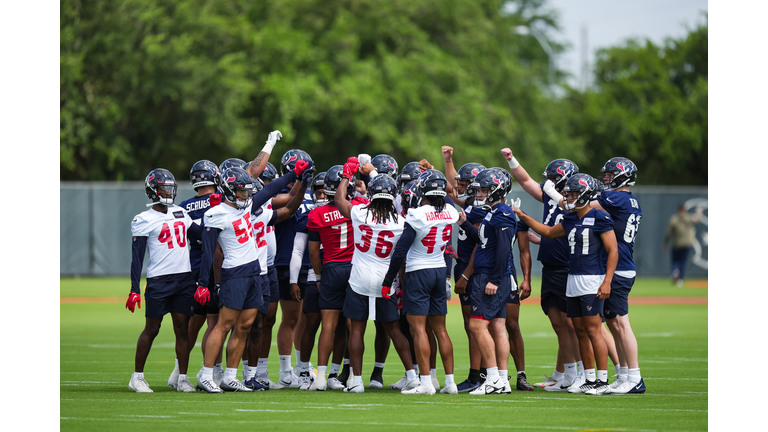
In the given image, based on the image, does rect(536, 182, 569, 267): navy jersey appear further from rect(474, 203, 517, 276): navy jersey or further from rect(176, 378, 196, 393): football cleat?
rect(176, 378, 196, 393): football cleat

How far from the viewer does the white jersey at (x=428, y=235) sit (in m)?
9.37

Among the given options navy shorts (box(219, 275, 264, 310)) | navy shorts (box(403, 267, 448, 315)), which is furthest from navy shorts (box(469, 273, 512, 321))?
navy shorts (box(219, 275, 264, 310))

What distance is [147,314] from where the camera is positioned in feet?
31.8

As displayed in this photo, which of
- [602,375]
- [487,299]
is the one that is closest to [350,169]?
[487,299]

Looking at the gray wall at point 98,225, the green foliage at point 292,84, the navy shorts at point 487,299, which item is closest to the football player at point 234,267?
the navy shorts at point 487,299

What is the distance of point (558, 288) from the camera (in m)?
10.2

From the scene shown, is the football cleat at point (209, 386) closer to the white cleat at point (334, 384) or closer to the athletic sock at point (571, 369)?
the white cleat at point (334, 384)

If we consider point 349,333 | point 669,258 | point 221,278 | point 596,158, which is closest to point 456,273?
point 349,333

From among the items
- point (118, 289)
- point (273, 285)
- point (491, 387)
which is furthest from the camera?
point (118, 289)

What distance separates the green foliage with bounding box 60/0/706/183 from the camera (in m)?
31.0

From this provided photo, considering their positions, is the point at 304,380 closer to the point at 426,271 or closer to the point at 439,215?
the point at 426,271

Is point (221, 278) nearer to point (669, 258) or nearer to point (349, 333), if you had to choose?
point (349, 333)

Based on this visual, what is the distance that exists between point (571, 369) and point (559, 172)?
2.16 metres

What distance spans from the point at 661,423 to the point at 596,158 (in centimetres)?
4428
